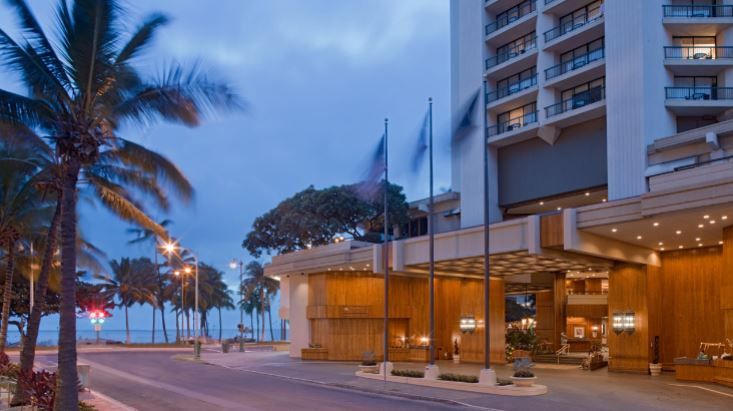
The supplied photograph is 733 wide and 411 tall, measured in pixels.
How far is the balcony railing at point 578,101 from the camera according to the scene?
40953mm

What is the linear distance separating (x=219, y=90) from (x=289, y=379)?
1849cm

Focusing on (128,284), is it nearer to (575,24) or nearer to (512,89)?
(512,89)

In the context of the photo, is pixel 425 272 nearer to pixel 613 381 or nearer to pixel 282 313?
pixel 613 381

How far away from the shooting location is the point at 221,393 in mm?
24984

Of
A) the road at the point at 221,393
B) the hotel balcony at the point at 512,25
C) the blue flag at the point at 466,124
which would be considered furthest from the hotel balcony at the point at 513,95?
the road at the point at 221,393

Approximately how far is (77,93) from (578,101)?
32.8 metres

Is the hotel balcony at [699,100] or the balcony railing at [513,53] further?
the balcony railing at [513,53]

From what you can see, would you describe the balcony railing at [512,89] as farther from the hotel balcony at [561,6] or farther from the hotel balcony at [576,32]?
the hotel balcony at [561,6]

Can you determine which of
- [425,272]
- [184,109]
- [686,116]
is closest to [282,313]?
[425,272]

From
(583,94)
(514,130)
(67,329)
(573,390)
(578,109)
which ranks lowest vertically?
(573,390)

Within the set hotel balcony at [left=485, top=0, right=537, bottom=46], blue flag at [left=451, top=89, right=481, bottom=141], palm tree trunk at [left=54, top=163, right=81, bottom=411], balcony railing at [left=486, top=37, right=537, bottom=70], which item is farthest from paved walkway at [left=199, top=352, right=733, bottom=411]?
hotel balcony at [left=485, top=0, right=537, bottom=46]

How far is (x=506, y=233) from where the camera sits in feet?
99.2

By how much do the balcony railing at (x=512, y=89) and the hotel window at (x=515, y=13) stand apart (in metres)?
4.22

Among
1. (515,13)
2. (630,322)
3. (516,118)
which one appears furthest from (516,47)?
(630,322)
